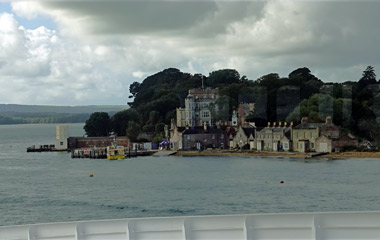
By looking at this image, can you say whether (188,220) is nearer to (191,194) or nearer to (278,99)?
(191,194)

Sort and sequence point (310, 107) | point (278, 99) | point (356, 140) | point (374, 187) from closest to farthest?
1. point (374, 187)
2. point (356, 140)
3. point (310, 107)
4. point (278, 99)

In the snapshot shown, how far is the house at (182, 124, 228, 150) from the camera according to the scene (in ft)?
83.2

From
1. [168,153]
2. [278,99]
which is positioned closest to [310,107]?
[278,99]

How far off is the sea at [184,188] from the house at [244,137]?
71.0 inches

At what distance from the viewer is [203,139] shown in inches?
1007

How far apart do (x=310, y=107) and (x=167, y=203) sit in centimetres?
1365

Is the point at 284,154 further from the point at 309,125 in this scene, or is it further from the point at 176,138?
the point at 176,138

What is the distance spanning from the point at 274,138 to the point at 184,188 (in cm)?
1025

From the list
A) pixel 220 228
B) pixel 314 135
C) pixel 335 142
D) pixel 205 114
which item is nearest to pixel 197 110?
pixel 205 114

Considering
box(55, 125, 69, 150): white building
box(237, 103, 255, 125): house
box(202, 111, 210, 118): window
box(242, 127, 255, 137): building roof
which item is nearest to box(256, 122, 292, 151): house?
box(242, 127, 255, 137): building roof

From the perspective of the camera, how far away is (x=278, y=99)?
25781 millimetres

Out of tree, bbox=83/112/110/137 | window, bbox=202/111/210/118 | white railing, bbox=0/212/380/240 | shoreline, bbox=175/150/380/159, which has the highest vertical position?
window, bbox=202/111/210/118

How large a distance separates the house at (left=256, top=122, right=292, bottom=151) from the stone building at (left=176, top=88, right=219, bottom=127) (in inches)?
191

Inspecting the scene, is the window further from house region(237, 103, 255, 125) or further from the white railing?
the white railing
